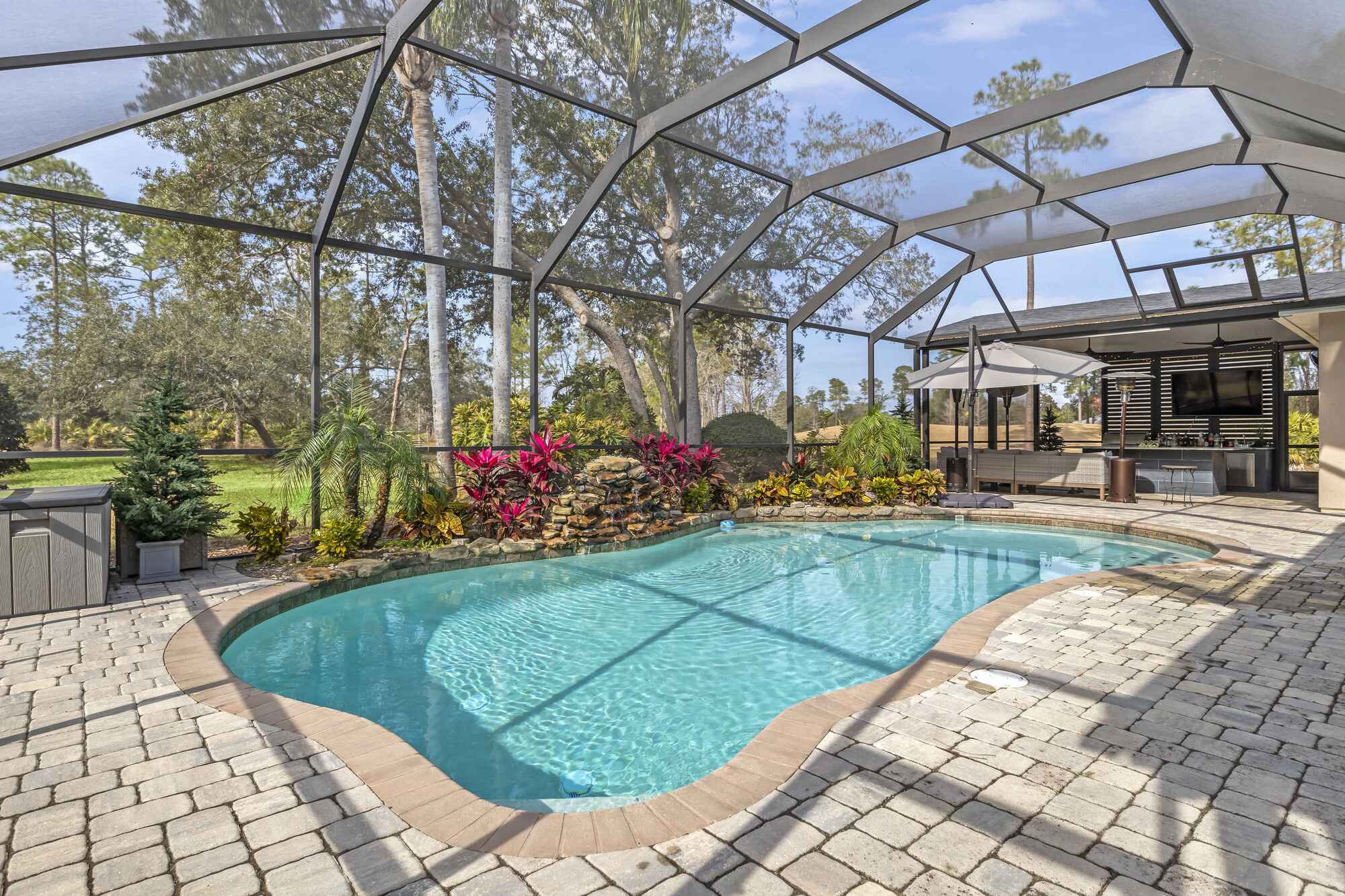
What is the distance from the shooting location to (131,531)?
534 centimetres

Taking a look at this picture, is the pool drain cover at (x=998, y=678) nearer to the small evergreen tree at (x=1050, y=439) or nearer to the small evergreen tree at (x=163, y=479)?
the small evergreen tree at (x=163, y=479)

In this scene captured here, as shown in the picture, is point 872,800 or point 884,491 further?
point 884,491

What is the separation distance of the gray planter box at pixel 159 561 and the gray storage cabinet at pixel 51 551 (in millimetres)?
773

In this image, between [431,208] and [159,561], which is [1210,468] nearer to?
[431,208]

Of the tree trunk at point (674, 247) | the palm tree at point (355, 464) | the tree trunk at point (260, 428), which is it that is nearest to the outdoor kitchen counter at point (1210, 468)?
the tree trunk at point (674, 247)

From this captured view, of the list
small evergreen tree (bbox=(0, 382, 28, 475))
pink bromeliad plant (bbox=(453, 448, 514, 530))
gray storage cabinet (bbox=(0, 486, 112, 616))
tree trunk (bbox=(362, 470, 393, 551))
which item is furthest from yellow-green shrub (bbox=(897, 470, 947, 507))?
small evergreen tree (bbox=(0, 382, 28, 475))

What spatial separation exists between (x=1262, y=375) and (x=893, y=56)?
11799 mm

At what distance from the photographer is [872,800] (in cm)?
215

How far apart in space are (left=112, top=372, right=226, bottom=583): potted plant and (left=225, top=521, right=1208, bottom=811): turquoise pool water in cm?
138

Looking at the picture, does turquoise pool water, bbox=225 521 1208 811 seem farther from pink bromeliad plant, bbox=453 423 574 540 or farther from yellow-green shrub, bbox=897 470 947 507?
yellow-green shrub, bbox=897 470 947 507

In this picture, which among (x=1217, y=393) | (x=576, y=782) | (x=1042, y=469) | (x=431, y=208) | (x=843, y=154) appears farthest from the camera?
(x=1217, y=393)

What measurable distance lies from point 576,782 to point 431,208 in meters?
9.68

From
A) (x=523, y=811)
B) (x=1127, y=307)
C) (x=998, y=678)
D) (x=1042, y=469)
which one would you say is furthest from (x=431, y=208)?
(x=1127, y=307)

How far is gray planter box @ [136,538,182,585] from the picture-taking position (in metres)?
5.30
